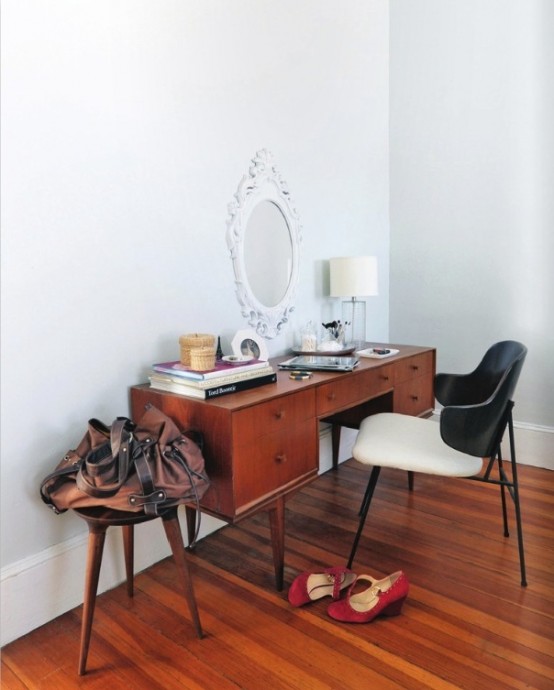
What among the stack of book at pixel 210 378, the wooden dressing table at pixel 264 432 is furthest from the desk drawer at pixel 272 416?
the stack of book at pixel 210 378

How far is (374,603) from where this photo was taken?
1612mm

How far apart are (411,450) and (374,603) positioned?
1.67ft

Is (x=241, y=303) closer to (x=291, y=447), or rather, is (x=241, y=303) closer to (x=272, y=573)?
(x=291, y=447)

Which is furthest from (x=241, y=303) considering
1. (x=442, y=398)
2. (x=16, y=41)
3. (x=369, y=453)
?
(x=16, y=41)

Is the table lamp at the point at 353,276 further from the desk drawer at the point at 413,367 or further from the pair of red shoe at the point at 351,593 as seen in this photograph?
the pair of red shoe at the point at 351,593

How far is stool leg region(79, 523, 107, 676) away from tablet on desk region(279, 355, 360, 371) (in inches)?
37.2

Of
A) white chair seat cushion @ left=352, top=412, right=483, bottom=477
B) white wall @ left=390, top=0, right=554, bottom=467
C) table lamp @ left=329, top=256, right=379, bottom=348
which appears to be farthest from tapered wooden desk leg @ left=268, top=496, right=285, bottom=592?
white wall @ left=390, top=0, right=554, bottom=467

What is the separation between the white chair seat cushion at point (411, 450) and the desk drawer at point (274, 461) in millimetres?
187

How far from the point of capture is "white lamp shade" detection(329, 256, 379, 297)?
8.36 ft

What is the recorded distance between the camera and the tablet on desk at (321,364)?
2.04 m

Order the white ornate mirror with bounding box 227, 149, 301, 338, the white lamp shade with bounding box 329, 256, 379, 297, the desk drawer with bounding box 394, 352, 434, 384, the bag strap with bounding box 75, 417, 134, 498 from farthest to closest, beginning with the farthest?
the white lamp shade with bounding box 329, 256, 379, 297 → the desk drawer with bounding box 394, 352, 434, 384 → the white ornate mirror with bounding box 227, 149, 301, 338 → the bag strap with bounding box 75, 417, 134, 498

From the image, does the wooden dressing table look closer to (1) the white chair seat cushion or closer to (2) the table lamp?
(1) the white chair seat cushion

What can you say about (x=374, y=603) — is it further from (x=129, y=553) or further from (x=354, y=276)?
(x=354, y=276)

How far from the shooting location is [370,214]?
3064mm
